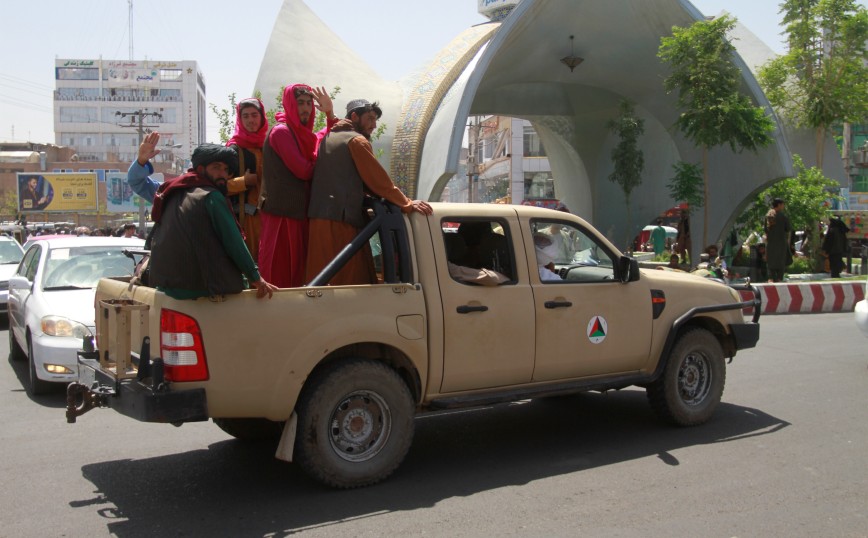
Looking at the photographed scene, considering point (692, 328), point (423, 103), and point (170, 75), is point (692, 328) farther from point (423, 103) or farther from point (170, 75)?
point (170, 75)

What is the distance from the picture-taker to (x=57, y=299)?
26.4 ft

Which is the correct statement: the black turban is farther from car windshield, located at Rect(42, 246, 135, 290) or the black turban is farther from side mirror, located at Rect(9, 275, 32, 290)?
side mirror, located at Rect(9, 275, 32, 290)

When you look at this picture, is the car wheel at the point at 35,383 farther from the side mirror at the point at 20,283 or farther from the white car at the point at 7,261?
the white car at the point at 7,261

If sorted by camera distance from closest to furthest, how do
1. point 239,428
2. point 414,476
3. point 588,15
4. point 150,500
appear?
1. point 150,500
2. point 414,476
3. point 239,428
4. point 588,15

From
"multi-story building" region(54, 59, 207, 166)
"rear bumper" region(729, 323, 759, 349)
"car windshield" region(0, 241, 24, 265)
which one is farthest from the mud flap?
"multi-story building" region(54, 59, 207, 166)

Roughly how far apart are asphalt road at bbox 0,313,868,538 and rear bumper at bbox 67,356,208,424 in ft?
Result: 1.93

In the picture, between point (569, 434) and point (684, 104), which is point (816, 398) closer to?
point (569, 434)

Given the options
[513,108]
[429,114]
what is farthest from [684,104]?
[513,108]

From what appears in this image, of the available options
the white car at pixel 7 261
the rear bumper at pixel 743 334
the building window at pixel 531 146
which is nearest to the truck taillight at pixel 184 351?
the rear bumper at pixel 743 334

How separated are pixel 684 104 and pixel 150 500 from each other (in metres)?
18.3

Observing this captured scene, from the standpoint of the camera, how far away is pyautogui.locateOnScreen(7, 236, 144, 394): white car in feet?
24.3

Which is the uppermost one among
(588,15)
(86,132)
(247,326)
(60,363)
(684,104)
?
(86,132)

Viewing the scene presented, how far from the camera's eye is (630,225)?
31.6 metres

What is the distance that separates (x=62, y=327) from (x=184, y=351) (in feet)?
12.7
